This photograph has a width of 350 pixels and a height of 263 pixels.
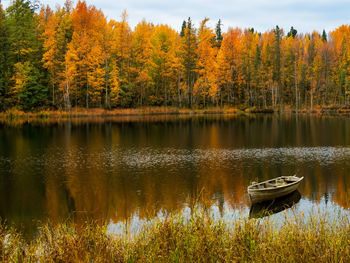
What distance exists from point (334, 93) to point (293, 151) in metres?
65.8

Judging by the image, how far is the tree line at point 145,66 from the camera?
67938 mm

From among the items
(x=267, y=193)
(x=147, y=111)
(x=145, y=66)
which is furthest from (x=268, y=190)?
(x=145, y=66)

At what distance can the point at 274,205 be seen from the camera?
16.6 m

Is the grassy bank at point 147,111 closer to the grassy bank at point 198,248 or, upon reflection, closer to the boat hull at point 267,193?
the boat hull at point 267,193

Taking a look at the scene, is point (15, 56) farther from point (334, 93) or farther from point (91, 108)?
point (334, 93)

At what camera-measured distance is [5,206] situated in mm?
16578

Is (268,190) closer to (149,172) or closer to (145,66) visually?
(149,172)

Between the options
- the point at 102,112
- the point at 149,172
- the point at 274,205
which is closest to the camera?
the point at 274,205

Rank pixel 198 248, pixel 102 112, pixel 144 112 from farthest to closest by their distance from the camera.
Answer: pixel 144 112
pixel 102 112
pixel 198 248

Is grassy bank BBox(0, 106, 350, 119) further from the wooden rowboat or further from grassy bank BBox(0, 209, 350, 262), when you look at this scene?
grassy bank BBox(0, 209, 350, 262)

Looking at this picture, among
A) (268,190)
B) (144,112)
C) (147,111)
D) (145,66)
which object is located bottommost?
(268,190)

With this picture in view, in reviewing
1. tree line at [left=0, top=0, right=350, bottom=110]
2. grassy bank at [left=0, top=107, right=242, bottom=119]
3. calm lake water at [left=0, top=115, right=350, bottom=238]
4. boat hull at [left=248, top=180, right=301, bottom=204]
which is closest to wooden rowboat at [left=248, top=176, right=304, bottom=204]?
boat hull at [left=248, top=180, right=301, bottom=204]

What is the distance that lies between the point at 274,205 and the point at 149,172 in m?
9.79

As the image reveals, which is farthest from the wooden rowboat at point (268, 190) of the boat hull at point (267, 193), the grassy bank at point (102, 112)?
the grassy bank at point (102, 112)
